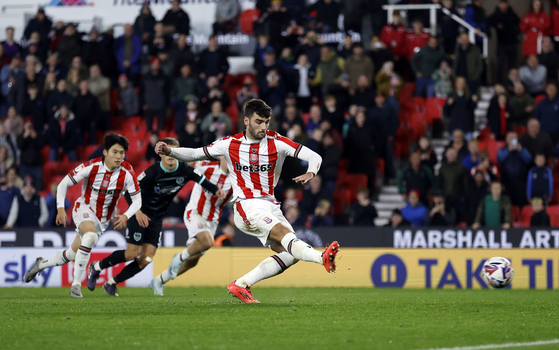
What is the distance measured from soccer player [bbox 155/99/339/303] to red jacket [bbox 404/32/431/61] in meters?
10.9

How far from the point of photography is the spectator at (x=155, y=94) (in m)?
18.5

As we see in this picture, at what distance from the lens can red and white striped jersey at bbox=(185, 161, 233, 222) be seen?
1182cm

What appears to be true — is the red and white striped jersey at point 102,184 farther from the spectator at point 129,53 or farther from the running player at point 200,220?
the spectator at point 129,53

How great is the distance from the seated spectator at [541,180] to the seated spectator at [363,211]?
318 cm

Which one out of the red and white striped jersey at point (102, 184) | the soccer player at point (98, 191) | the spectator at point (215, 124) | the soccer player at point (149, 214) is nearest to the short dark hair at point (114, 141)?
the soccer player at point (98, 191)

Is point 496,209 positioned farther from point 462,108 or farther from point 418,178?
point 462,108

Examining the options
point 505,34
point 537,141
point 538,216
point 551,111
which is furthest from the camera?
point 505,34

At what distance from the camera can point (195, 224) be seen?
1173 cm

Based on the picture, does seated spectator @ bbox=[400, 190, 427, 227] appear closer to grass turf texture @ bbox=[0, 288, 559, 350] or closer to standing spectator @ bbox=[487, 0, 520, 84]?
standing spectator @ bbox=[487, 0, 520, 84]

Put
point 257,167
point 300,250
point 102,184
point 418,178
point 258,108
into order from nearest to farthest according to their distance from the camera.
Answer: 1. point 300,250
2. point 258,108
3. point 257,167
4. point 102,184
5. point 418,178

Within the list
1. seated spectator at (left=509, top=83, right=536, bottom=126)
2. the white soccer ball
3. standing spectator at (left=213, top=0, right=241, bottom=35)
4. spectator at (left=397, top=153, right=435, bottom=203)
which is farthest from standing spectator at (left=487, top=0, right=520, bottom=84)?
the white soccer ball

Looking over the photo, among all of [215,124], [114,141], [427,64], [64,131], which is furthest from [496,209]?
[64,131]

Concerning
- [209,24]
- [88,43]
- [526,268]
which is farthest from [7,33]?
[526,268]

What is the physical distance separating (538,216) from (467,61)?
4.51 metres
